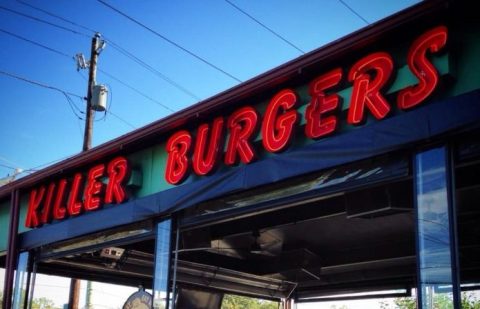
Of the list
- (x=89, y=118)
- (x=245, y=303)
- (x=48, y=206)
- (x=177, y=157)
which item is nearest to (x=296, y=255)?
(x=177, y=157)

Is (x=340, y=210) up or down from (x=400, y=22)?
down

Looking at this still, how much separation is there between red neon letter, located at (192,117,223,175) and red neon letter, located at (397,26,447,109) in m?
2.75

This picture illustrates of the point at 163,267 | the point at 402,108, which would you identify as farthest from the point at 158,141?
the point at 402,108

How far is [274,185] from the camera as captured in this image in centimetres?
668

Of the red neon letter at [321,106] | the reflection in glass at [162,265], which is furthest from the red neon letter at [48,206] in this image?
the red neon letter at [321,106]

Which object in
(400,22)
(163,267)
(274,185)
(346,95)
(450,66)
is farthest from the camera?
(163,267)

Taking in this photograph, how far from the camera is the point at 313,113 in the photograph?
6336 millimetres

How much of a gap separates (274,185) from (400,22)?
2.42 meters

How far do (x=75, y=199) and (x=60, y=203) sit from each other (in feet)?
1.61

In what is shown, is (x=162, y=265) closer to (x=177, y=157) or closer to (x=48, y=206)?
(x=177, y=157)

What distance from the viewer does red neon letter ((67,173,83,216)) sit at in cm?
948

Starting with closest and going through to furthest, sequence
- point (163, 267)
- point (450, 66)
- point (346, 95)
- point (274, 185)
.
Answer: point (450, 66) < point (346, 95) < point (274, 185) < point (163, 267)

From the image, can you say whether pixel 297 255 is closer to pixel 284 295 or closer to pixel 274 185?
pixel 284 295

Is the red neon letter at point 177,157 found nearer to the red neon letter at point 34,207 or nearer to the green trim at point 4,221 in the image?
the red neon letter at point 34,207
